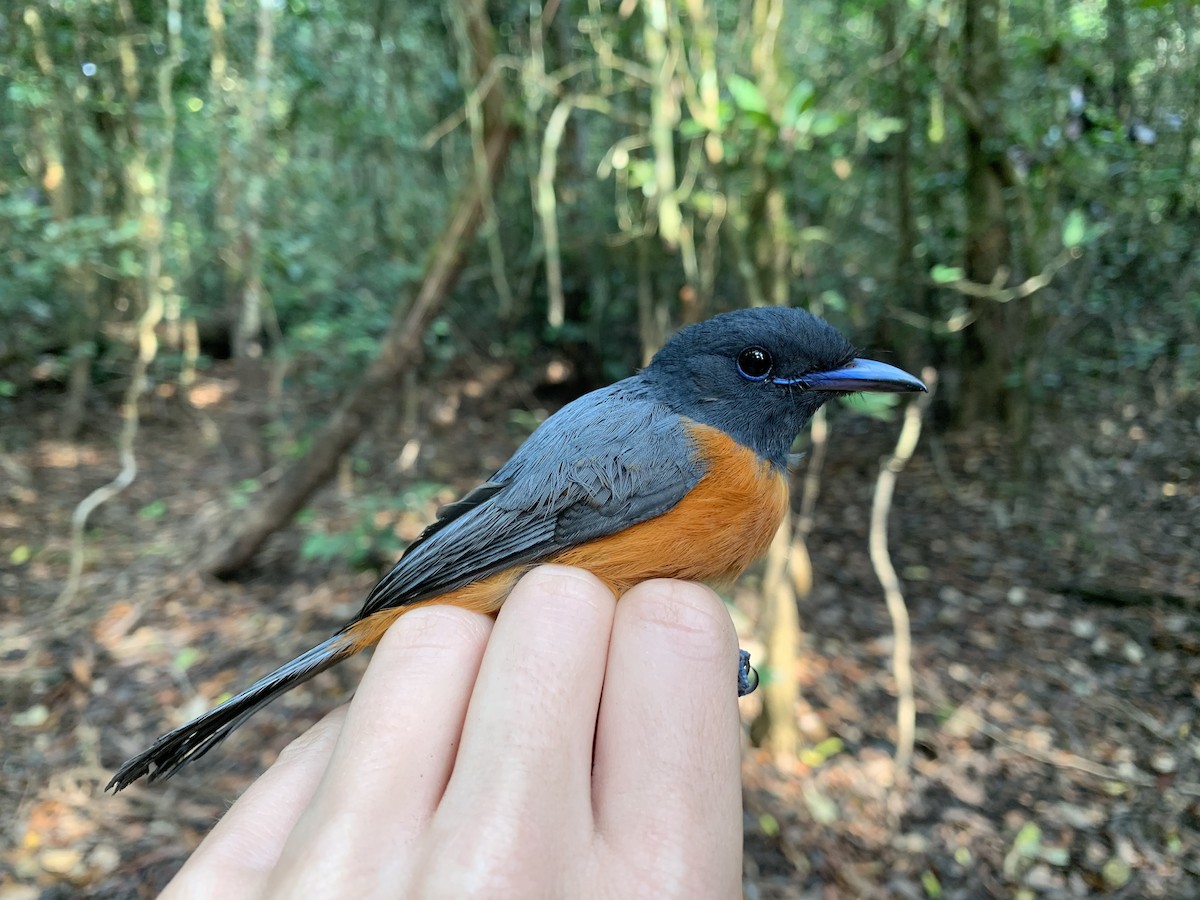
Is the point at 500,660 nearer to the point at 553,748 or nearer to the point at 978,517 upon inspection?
the point at 553,748

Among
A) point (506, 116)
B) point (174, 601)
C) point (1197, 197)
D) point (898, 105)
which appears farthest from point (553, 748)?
point (898, 105)

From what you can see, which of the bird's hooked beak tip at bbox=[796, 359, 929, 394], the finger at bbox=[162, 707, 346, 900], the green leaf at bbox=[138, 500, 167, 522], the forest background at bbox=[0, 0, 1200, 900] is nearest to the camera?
the finger at bbox=[162, 707, 346, 900]

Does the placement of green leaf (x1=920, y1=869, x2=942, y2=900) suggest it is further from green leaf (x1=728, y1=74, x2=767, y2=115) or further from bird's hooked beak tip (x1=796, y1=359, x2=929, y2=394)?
green leaf (x1=728, y1=74, x2=767, y2=115)

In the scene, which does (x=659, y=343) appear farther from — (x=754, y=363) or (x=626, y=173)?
(x=754, y=363)

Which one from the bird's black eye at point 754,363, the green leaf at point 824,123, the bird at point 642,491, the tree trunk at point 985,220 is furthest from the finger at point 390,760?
the tree trunk at point 985,220

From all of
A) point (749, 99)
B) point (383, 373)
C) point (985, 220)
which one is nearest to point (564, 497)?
point (749, 99)

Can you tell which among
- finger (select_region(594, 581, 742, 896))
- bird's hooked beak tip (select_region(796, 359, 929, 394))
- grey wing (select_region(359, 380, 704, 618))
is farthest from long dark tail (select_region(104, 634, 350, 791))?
bird's hooked beak tip (select_region(796, 359, 929, 394))
